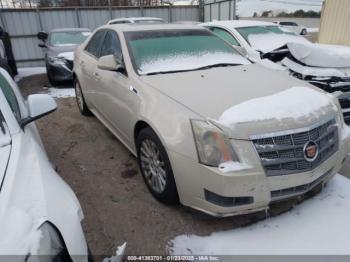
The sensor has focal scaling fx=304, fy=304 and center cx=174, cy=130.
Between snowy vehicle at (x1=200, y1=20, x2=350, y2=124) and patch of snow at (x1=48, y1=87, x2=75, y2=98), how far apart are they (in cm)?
368

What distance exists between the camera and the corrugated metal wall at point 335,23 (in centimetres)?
818

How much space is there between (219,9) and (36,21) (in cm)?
818

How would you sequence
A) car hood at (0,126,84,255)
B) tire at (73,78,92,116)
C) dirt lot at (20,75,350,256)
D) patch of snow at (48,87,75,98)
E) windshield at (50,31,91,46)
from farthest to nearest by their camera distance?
windshield at (50,31,91,46), patch of snow at (48,87,75,98), tire at (73,78,92,116), dirt lot at (20,75,350,256), car hood at (0,126,84,255)

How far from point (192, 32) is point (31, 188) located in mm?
3007

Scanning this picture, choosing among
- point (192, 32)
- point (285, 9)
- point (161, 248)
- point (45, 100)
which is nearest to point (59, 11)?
point (192, 32)

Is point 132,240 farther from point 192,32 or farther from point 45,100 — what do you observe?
point 192,32

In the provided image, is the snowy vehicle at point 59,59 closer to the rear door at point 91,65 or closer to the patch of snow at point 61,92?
the patch of snow at point 61,92

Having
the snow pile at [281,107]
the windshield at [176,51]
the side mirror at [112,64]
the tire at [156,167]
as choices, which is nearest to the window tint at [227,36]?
the windshield at [176,51]

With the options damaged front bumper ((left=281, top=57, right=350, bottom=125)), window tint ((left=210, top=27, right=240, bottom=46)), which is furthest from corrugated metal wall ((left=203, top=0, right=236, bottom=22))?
damaged front bumper ((left=281, top=57, right=350, bottom=125))

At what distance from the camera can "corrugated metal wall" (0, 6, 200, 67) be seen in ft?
42.3

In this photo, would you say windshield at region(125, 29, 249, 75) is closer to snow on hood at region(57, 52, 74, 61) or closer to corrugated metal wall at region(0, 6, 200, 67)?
snow on hood at region(57, 52, 74, 61)

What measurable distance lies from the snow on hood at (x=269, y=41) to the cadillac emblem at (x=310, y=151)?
3681 mm

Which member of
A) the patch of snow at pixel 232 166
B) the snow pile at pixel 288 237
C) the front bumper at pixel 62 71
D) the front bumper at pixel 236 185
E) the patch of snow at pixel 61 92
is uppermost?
the patch of snow at pixel 232 166

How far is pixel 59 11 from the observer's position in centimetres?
1323
